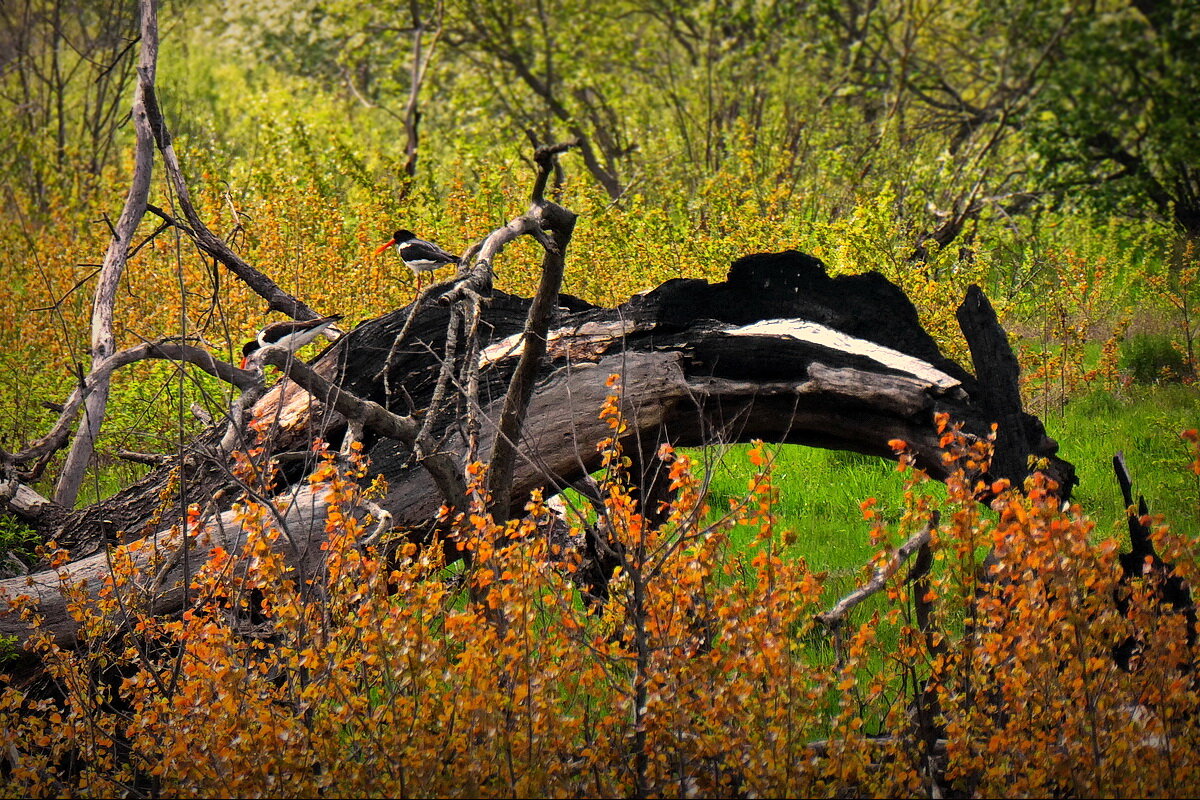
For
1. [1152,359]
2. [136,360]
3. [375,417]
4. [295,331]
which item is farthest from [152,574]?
[1152,359]

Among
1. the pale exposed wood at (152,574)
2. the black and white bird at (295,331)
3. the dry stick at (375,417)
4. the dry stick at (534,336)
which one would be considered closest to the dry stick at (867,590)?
the dry stick at (534,336)

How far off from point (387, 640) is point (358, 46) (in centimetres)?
1372

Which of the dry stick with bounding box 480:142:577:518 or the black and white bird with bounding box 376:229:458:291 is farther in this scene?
the black and white bird with bounding box 376:229:458:291

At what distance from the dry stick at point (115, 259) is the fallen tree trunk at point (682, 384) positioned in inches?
9.0

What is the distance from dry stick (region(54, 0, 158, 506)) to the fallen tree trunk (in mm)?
229

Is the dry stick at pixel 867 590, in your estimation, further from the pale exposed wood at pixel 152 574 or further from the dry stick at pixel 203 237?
the dry stick at pixel 203 237

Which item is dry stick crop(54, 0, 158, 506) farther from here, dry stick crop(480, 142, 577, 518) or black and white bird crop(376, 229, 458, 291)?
dry stick crop(480, 142, 577, 518)

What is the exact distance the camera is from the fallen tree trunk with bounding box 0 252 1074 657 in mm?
4586

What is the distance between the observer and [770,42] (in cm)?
1285

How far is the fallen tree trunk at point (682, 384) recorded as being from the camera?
4.59m

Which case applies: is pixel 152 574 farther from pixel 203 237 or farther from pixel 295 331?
pixel 203 237

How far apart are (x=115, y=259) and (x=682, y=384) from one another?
278 centimetres

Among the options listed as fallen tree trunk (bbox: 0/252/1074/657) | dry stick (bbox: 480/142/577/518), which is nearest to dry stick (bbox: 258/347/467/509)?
dry stick (bbox: 480/142/577/518)

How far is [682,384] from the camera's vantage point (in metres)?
4.70
